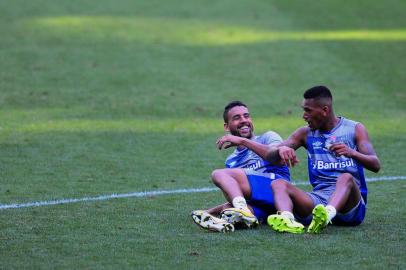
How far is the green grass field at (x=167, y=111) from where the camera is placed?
25.4ft

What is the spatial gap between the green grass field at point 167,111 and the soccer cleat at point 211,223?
72mm

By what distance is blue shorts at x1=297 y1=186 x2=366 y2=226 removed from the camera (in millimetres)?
8562

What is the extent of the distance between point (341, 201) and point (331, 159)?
0.48 m

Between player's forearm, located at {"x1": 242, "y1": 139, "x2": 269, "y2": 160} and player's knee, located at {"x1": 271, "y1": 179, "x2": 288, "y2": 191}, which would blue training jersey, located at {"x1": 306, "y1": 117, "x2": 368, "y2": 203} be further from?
player's forearm, located at {"x1": 242, "y1": 139, "x2": 269, "y2": 160}

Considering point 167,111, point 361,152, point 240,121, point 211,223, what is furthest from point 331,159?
point 167,111

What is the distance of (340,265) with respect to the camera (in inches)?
281

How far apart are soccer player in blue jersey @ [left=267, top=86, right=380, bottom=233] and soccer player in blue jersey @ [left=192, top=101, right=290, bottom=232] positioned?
0.66ft

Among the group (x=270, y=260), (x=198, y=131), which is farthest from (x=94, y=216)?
(x=198, y=131)

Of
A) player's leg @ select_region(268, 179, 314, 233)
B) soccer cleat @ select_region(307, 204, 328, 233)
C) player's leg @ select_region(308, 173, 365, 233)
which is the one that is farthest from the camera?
player's leg @ select_region(268, 179, 314, 233)

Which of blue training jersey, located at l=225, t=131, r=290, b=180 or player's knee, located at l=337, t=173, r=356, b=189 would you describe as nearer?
player's knee, located at l=337, t=173, r=356, b=189

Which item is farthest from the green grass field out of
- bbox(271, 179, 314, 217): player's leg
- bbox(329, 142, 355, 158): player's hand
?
bbox(329, 142, 355, 158): player's hand

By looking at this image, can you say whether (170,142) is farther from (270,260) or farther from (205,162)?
(270,260)

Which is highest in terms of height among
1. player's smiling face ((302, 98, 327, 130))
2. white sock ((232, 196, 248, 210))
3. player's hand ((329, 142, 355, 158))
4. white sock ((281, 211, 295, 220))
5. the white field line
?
player's smiling face ((302, 98, 327, 130))

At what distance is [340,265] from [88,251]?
1.88 m
